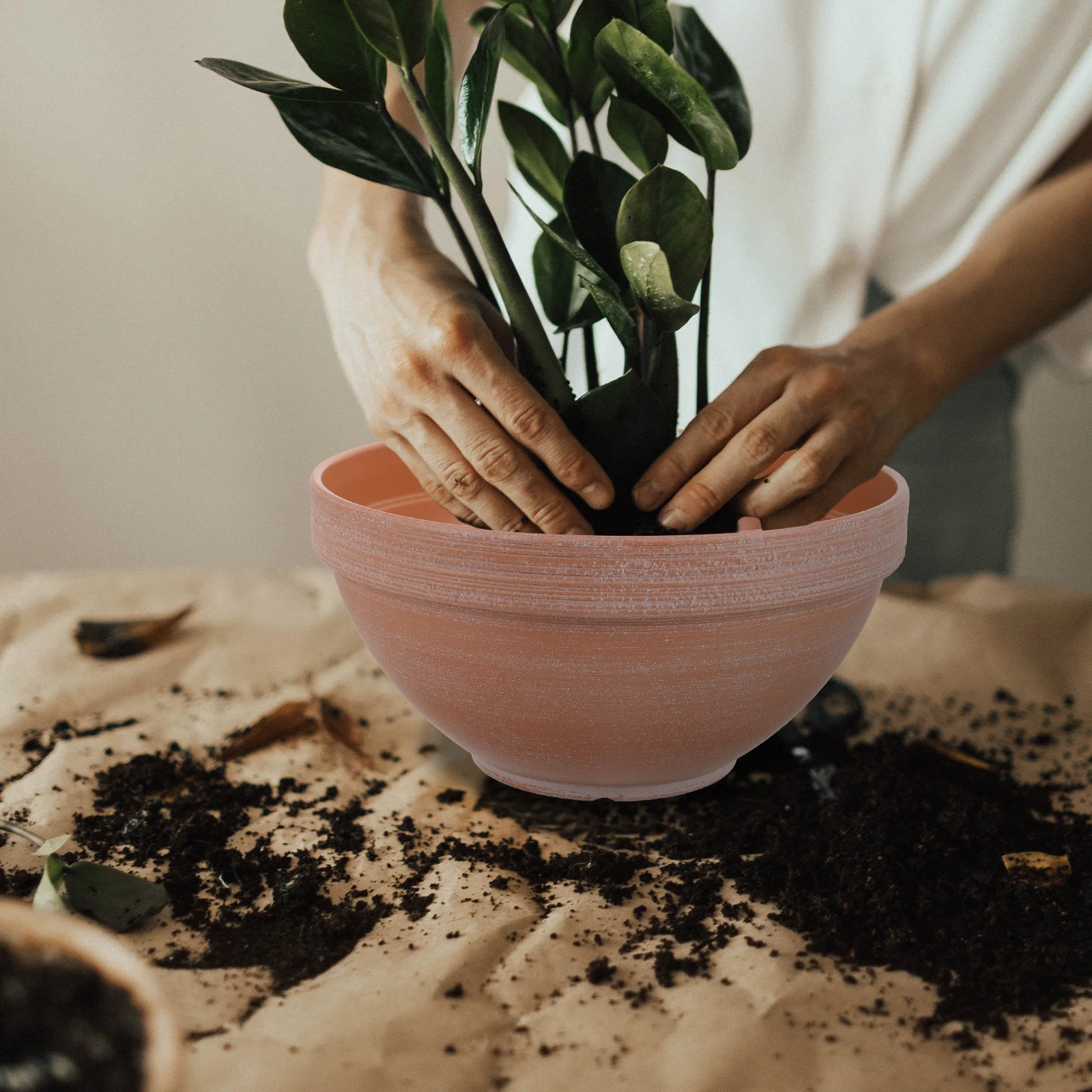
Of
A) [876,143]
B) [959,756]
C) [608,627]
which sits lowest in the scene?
[959,756]

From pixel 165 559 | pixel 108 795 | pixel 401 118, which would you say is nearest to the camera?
pixel 108 795

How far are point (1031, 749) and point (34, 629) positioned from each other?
77cm

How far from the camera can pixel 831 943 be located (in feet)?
1.52

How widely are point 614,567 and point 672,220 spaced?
0.17 m

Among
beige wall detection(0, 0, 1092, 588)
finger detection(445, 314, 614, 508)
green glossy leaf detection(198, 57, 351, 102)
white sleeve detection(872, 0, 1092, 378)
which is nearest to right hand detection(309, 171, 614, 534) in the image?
finger detection(445, 314, 614, 508)

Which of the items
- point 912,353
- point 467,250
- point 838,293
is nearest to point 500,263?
point 467,250

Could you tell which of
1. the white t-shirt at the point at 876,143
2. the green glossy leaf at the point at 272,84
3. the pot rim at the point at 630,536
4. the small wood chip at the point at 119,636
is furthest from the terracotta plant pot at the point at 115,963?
the white t-shirt at the point at 876,143

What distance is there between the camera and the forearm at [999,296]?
2.08ft

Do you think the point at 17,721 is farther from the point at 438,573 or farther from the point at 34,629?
the point at 438,573

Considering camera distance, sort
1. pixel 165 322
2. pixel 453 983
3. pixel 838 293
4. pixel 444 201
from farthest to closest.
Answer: pixel 165 322 → pixel 838 293 → pixel 444 201 → pixel 453 983

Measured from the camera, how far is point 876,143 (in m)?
0.88

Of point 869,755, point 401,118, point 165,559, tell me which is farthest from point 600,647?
point 165,559

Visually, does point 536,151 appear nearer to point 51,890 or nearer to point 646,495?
point 646,495

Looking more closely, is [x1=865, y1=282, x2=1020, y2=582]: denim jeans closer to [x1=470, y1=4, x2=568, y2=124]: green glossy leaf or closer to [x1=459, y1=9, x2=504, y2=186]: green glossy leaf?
[x1=470, y1=4, x2=568, y2=124]: green glossy leaf
